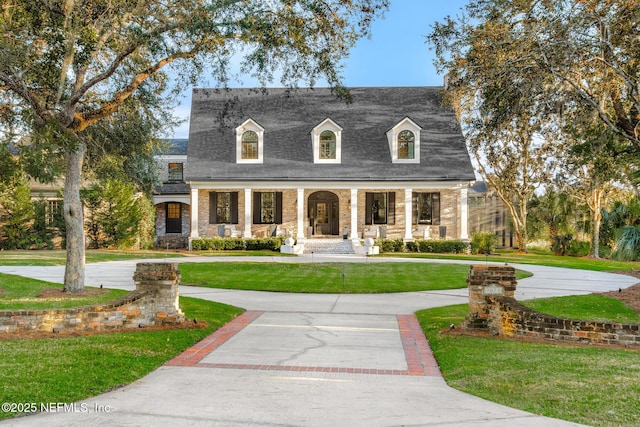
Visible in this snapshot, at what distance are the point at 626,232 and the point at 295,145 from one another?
669 inches

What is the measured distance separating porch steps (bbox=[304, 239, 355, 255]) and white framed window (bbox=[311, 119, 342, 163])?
458 centimetres

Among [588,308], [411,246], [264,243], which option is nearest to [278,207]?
[264,243]

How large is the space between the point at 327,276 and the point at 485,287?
28.4 feet

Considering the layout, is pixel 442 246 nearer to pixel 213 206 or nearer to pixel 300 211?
pixel 300 211

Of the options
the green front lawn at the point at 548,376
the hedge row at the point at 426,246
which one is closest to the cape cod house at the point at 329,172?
the hedge row at the point at 426,246

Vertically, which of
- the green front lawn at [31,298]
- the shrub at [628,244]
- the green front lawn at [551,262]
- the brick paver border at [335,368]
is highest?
the shrub at [628,244]

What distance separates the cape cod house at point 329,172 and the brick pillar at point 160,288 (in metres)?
19.3

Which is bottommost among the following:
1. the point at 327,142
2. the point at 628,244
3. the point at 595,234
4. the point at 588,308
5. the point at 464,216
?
the point at 588,308

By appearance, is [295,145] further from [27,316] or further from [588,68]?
[27,316]

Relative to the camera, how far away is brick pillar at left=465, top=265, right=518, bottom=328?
791 centimetres

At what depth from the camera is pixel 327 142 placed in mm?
28828

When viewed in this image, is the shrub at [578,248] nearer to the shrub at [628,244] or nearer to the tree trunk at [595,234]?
the tree trunk at [595,234]

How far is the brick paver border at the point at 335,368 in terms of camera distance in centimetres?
620

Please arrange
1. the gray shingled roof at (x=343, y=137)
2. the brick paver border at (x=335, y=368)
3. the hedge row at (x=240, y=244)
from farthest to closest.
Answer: the gray shingled roof at (x=343, y=137), the hedge row at (x=240, y=244), the brick paver border at (x=335, y=368)
